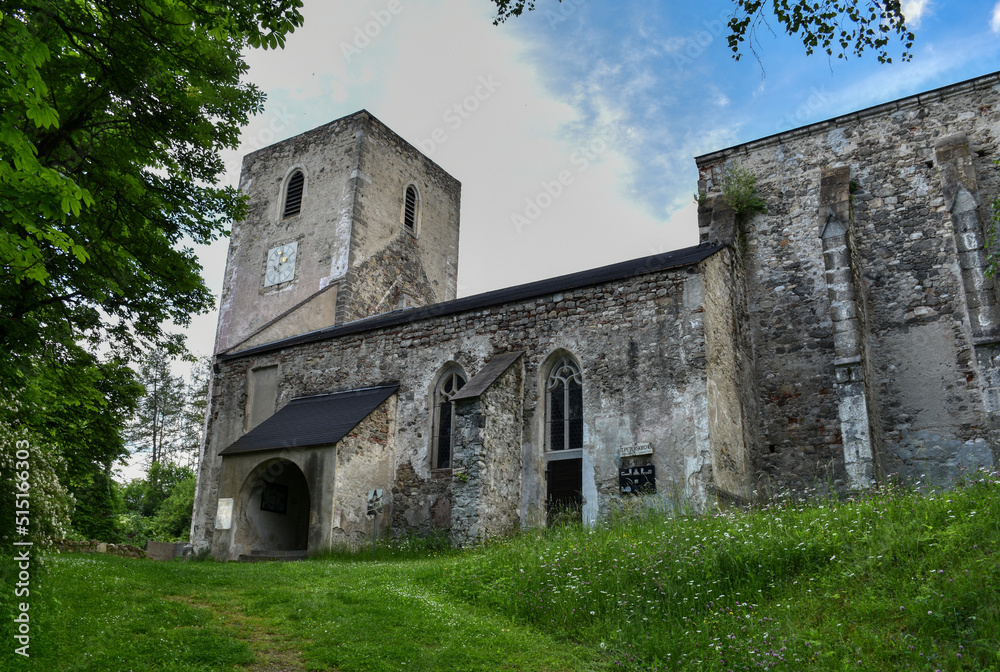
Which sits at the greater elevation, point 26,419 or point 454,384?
point 454,384

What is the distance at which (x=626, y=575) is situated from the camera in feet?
27.9

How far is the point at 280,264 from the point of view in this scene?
26.1m

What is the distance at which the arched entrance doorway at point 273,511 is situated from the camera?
650 inches

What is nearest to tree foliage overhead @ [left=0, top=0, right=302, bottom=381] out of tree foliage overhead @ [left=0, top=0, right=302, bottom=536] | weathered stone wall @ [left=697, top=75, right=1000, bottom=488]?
tree foliage overhead @ [left=0, top=0, right=302, bottom=536]

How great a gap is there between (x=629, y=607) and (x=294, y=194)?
74.6 ft

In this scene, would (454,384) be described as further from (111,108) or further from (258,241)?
(258,241)

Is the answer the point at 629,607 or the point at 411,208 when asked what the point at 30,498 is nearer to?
the point at 629,607

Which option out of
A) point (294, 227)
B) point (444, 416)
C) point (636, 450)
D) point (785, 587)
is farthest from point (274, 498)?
point (785, 587)

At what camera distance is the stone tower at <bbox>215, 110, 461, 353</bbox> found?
24.9 metres

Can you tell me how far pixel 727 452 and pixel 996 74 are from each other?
1007cm

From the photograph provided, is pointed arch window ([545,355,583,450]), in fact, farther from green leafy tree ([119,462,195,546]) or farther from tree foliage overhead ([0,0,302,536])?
green leafy tree ([119,462,195,546])

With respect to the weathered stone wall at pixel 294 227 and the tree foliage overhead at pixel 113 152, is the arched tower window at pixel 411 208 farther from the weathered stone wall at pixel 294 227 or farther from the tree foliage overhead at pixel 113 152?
the tree foliage overhead at pixel 113 152

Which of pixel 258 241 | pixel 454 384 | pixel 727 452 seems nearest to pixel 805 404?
pixel 727 452

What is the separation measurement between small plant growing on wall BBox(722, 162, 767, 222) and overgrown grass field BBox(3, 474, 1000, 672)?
901 cm
